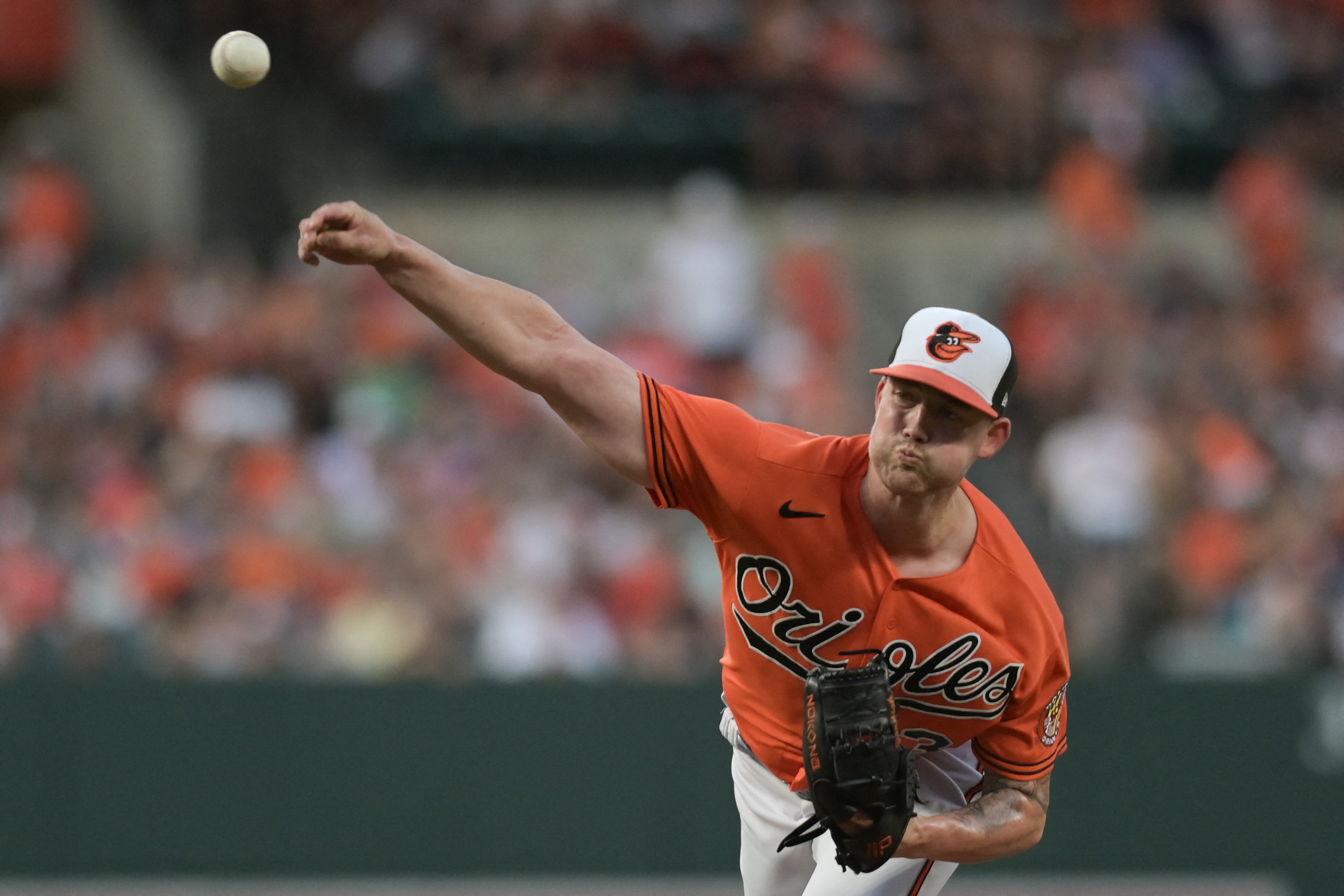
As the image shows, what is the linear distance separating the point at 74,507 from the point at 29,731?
1.55m

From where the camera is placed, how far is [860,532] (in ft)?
15.3

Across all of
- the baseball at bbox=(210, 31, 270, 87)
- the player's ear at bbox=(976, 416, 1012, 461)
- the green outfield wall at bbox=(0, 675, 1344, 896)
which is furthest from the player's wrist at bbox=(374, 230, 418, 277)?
the green outfield wall at bbox=(0, 675, 1344, 896)

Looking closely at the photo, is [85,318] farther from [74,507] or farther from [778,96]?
[778,96]

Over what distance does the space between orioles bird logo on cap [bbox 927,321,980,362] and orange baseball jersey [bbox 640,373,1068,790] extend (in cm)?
42

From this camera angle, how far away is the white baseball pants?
16.3ft

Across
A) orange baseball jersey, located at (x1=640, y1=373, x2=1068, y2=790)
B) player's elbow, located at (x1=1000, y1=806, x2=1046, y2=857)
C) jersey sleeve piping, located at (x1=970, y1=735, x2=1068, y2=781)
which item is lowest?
player's elbow, located at (x1=1000, y1=806, x2=1046, y2=857)

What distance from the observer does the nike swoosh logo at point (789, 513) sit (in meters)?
4.61

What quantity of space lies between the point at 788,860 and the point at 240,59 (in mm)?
2683

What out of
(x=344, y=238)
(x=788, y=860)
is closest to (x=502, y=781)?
(x=788, y=860)

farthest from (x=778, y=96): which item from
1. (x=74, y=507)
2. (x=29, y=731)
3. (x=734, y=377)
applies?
(x=29, y=731)

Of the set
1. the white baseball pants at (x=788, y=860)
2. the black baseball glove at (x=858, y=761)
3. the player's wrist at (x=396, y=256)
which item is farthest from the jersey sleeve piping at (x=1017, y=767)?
the player's wrist at (x=396, y=256)

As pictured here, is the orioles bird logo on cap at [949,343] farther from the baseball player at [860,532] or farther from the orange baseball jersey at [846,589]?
the orange baseball jersey at [846,589]

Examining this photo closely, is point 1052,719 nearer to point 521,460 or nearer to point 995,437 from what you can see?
point 995,437

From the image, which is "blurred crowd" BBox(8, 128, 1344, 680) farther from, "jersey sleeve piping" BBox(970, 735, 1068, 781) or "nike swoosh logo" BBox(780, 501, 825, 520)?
"nike swoosh logo" BBox(780, 501, 825, 520)
